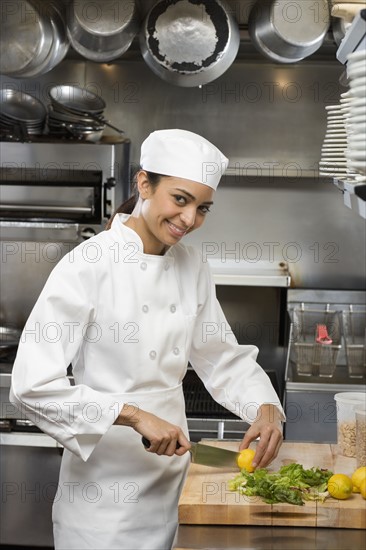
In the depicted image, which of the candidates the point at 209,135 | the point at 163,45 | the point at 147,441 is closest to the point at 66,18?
the point at 163,45

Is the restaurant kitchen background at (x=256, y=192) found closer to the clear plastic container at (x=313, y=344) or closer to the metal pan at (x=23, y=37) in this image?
the clear plastic container at (x=313, y=344)

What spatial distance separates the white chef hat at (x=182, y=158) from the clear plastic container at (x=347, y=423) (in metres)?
0.65

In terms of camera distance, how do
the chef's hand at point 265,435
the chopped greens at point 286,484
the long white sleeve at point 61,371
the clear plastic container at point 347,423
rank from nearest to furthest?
the chopped greens at point 286,484 < the long white sleeve at point 61,371 < the chef's hand at point 265,435 < the clear plastic container at point 347,423

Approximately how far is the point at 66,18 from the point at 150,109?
582 millimetres

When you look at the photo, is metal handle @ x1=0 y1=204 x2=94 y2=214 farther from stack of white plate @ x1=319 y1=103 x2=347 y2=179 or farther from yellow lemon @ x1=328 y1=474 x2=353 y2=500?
yellow lemon @ x1=328 y1=474 x2=353 y2=500

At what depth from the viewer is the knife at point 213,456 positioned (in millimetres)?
1954

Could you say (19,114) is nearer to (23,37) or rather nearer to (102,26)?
(23,37)

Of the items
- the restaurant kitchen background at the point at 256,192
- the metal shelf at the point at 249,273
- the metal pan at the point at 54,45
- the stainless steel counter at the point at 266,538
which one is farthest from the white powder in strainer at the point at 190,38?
the stainless steel counter at the point at 266,538

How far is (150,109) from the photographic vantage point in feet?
12.3

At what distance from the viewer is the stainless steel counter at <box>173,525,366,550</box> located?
1.61 meters

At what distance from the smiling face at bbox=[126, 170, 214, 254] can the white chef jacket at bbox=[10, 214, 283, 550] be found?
4.5 inches

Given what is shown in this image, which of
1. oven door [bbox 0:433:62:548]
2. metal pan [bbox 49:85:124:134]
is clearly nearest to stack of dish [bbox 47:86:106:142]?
metal pan [bbox 49:85:124:134]

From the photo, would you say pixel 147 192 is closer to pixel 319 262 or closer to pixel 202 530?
pixel 202 530

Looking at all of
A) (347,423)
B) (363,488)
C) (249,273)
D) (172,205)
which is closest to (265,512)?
(363,488)
